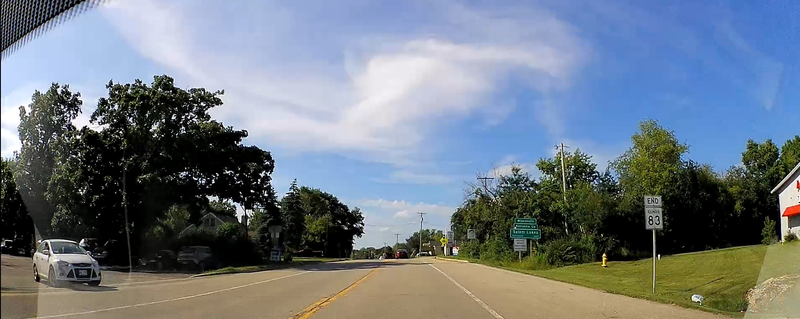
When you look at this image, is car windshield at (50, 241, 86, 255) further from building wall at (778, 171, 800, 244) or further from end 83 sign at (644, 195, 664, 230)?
building wall at (778, 171, 800, 244)

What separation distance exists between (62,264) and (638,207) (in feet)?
135

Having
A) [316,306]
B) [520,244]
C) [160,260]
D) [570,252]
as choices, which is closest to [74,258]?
[316,306]

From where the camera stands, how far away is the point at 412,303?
648 inches

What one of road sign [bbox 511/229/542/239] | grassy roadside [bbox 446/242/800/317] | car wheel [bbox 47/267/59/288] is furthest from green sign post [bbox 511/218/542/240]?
car wheel [bbox 47/267/59/288]

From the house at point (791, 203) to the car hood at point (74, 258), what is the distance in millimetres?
41903

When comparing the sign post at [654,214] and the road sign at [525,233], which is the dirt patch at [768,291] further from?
the road sign at [525,233]

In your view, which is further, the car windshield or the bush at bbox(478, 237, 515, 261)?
the bush at bbox(478, 237, 515, 261)

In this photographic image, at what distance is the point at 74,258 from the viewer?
2094cm

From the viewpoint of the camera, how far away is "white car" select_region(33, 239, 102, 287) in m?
20.3

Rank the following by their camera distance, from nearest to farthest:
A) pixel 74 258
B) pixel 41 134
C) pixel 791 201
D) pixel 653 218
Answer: pixel 41 134
pixel 653 218
pixel 74 258
pixel 791 201

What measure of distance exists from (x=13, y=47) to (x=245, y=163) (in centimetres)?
4262

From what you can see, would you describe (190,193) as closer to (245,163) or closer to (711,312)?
(245,163)

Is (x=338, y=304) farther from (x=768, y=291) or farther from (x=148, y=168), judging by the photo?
(x=148, y=168)

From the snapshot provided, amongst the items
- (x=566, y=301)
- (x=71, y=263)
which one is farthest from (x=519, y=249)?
(x=71, y=263)
